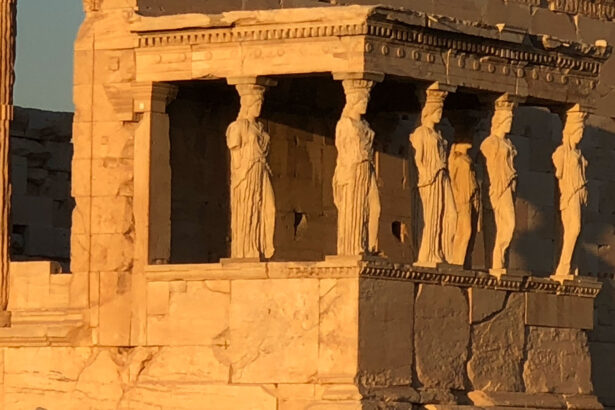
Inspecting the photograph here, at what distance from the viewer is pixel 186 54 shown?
930 inches

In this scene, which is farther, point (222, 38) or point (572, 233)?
point (572, 233)

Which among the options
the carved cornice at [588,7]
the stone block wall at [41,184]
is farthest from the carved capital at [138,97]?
the carved cornice at [588,7]

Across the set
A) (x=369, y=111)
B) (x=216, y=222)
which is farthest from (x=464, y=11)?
(x=216, y=222)

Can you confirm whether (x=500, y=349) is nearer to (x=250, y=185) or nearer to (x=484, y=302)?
(x=484, y=302)

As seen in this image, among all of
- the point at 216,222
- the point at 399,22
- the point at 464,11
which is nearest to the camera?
the point at 399,22

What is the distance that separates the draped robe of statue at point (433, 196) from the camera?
23562 millimetres

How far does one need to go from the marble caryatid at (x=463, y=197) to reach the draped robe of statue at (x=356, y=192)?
162cm

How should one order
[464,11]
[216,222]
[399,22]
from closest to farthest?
[399,22]
[216,222]
[464,11]

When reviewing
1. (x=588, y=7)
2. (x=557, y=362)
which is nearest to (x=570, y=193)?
(x=557, y=362)

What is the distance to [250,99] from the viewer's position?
23.2 metres

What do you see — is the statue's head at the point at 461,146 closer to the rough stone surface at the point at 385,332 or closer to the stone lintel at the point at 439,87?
the stone lintel at the point at 439,87

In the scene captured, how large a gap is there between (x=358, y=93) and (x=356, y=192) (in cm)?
76

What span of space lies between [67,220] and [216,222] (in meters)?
4.56

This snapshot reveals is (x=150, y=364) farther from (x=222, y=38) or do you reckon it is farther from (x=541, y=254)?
(x=541, y=254)
